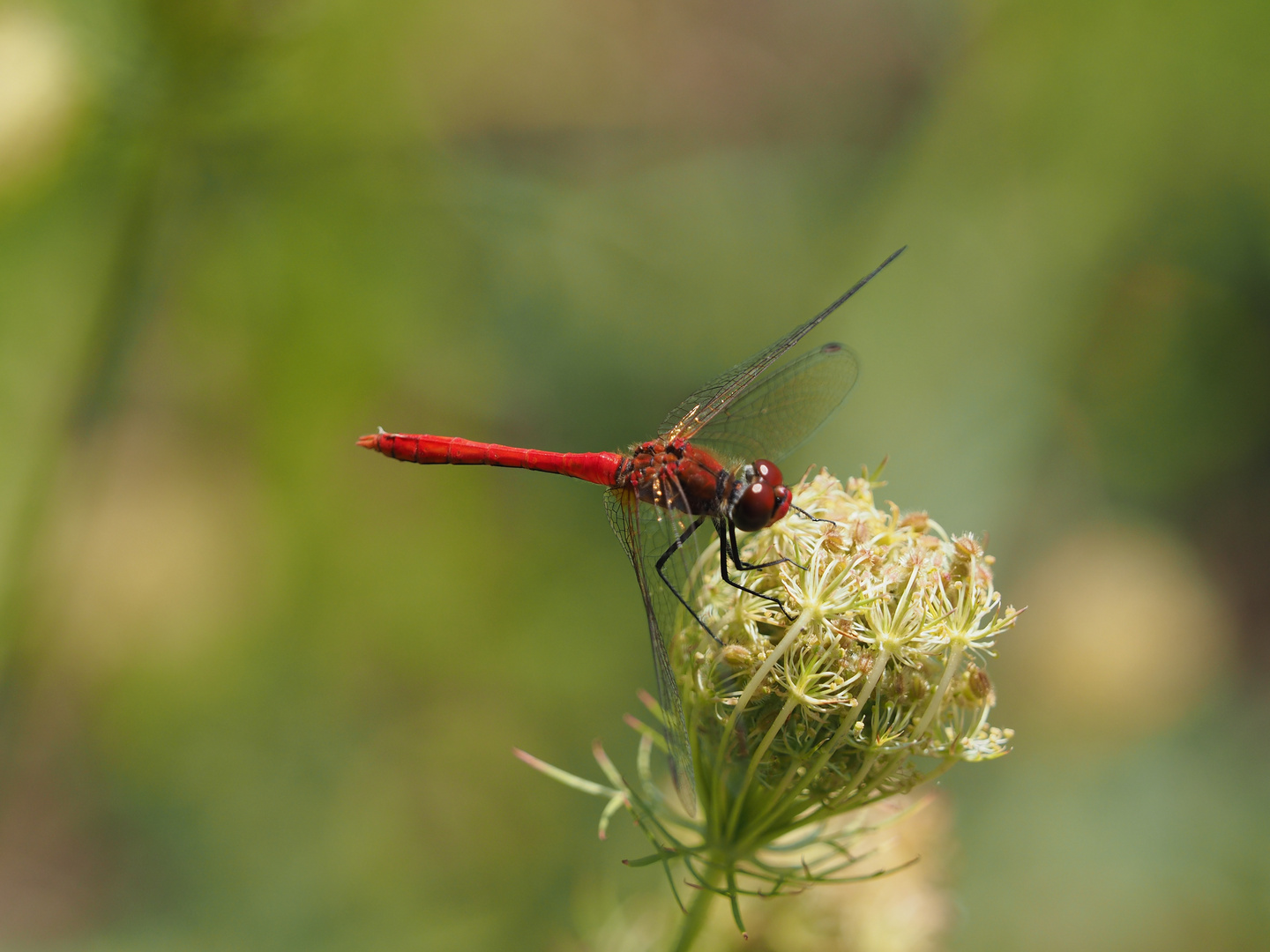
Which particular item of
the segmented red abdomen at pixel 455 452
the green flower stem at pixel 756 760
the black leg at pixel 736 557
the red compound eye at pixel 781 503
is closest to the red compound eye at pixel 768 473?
the red compound eye at pixel 781 503

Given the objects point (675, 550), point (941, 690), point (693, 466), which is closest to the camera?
point (941, 690)

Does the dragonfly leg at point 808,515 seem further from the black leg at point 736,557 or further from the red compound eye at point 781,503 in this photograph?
the black leg at point 736,557

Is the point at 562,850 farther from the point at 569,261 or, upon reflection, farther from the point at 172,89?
the point at 172,89

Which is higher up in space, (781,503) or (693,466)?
(781,503)

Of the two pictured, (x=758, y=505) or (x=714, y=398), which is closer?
Answer: (x=758, y=505)

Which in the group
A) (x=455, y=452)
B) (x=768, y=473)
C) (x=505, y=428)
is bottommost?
(x=505, y=428)

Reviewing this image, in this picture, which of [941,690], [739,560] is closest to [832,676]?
[941,690]

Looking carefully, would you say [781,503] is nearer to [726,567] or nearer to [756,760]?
[726,567]
